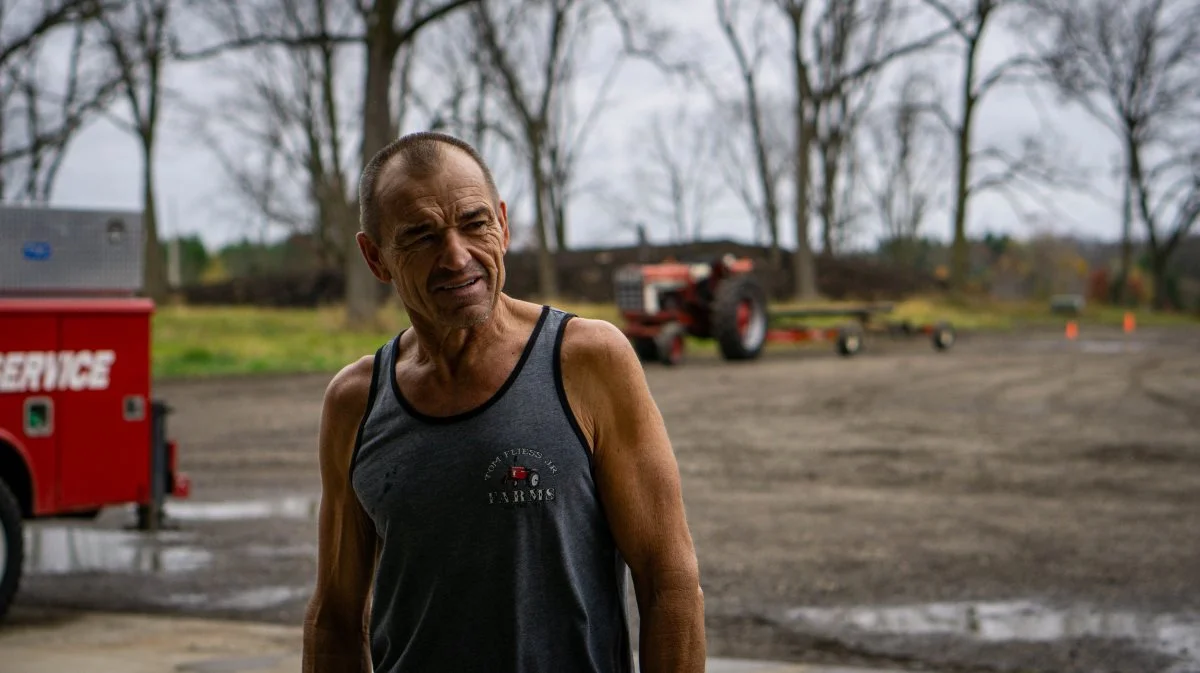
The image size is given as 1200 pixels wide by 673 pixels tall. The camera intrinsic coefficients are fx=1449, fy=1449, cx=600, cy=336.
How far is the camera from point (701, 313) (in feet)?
82.1

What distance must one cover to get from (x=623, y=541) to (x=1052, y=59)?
3996 centimetres

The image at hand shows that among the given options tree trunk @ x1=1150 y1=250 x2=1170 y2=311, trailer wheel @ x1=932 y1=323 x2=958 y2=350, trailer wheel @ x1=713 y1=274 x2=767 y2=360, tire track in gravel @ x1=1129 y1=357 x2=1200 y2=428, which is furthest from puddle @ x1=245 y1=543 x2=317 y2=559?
tree trunk @ x1=1150 y1=250 x2=1170 y2=311

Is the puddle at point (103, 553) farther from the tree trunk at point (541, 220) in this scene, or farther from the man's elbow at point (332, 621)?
the tree trunk at point (541, 220)

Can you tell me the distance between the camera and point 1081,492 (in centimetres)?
1068

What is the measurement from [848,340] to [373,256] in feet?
77.6

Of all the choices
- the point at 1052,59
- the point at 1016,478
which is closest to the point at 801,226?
the point at 1052,59

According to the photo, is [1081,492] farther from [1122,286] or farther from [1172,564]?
[1122,286]

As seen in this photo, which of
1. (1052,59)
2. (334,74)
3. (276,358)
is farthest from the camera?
(334,74)

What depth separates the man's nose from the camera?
2.25 meters

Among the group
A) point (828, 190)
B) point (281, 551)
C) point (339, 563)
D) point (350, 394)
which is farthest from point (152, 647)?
point (828, 190)

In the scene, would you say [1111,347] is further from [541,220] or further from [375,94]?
[541,220]

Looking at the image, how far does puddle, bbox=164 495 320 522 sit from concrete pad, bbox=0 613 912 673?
307 cm

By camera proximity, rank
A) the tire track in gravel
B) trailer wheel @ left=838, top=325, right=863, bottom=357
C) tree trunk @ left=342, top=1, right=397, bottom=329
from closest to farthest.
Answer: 1. the tire track in gravel
2. trailer wheel @ left=838, top=325, right=863, bottom=357
3. tree trunk @ left=342, top=1, right=397, bottom=329

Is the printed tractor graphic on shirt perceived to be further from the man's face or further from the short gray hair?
the short gray hair
